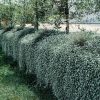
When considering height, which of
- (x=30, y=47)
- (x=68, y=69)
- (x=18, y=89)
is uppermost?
(x=68, y=69)

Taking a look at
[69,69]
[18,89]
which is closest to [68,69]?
[69,69]

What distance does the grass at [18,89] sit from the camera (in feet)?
31.9

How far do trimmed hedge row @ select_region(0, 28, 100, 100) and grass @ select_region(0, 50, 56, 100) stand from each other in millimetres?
368

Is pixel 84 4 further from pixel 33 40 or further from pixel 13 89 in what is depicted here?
pixel 13 89

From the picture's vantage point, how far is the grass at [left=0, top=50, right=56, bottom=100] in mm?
9727

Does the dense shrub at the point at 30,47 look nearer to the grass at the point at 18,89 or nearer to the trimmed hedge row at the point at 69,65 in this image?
the trimmed hedge row at the point at 69,65

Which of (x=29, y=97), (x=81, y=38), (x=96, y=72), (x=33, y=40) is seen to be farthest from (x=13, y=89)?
(x=96, y=72)

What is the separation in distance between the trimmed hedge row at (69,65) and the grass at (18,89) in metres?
0.37

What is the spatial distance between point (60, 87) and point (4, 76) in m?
5.29

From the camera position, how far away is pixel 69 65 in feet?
24.3

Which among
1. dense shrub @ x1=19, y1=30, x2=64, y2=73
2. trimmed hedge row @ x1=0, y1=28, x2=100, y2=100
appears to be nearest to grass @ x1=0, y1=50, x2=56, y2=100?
trimmed hedge row @ x1=0, y1=28, x2=100, y2=100

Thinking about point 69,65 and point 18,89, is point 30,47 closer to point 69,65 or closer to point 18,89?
point 18,89

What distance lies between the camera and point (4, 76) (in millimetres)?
13070

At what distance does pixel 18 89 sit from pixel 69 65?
3.69m
